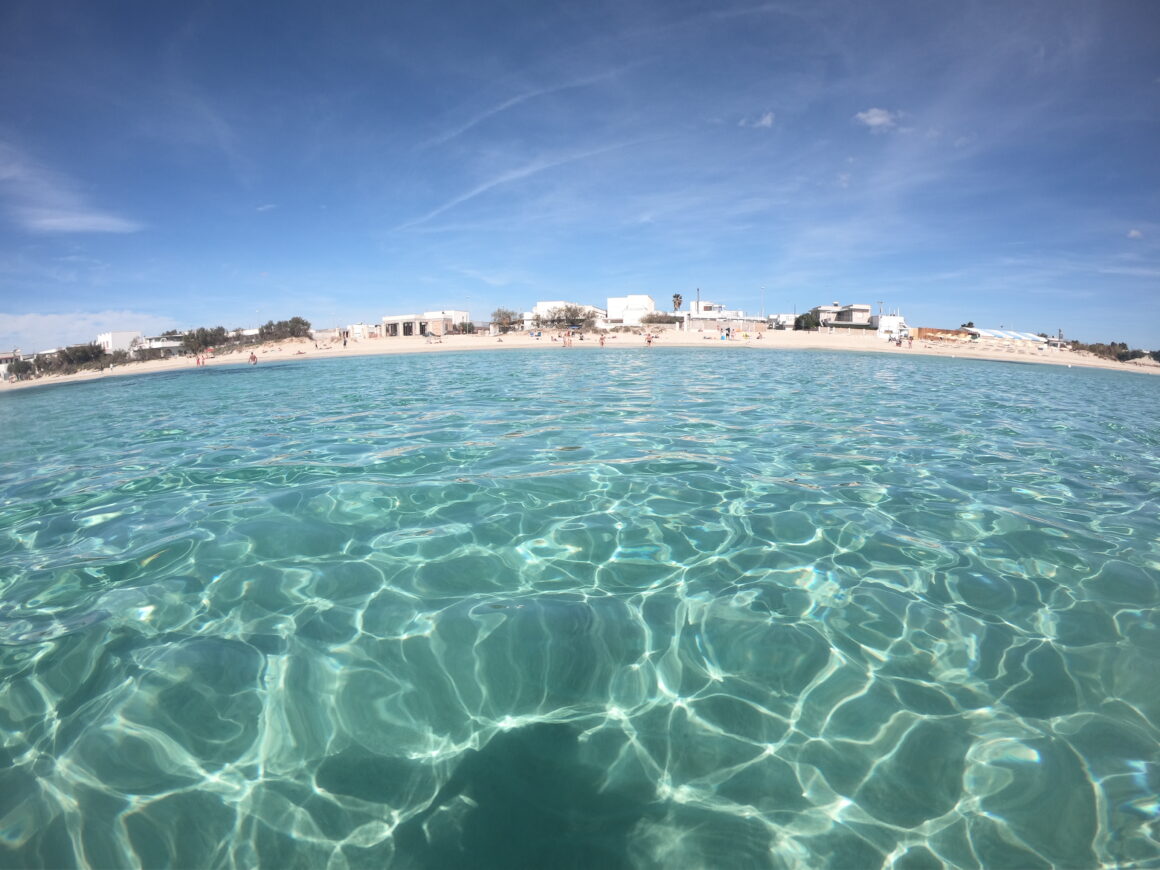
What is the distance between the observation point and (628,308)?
94688 millimetres

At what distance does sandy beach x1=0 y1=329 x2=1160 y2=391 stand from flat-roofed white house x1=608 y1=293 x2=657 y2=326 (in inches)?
1248

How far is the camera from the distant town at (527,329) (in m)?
47.7

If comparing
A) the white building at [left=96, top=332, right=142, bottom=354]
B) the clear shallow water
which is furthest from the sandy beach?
the white building at [left=96, top=332, right=142, bottom=354]

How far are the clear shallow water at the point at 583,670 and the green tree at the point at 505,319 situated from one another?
234 feet

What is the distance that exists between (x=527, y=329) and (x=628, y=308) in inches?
1120

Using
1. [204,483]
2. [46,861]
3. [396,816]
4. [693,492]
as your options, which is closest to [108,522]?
[204,483]

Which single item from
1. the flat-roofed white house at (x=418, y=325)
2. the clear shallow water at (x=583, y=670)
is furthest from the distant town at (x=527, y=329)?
the clear shallow water at (x=583, y=670)

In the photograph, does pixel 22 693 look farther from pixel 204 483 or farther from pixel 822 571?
pixel 822 571

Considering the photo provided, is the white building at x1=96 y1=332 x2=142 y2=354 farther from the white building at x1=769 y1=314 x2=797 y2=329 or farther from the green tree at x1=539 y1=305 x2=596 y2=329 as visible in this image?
the white building at x1=769 y1=314 x2=797 y2=329

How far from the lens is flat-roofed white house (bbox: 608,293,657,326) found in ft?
298

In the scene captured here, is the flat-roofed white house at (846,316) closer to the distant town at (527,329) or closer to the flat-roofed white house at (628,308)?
the distant town at (527,329)

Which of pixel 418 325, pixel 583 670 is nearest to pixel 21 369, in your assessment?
pixel 418 325

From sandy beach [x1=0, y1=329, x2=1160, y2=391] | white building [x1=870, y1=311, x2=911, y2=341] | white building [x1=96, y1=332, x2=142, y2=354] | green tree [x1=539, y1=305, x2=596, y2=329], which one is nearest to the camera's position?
sandy beach [x1=0, y1=329, x2=1160, y2=391]

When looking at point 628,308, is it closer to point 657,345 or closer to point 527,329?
point 527,329
